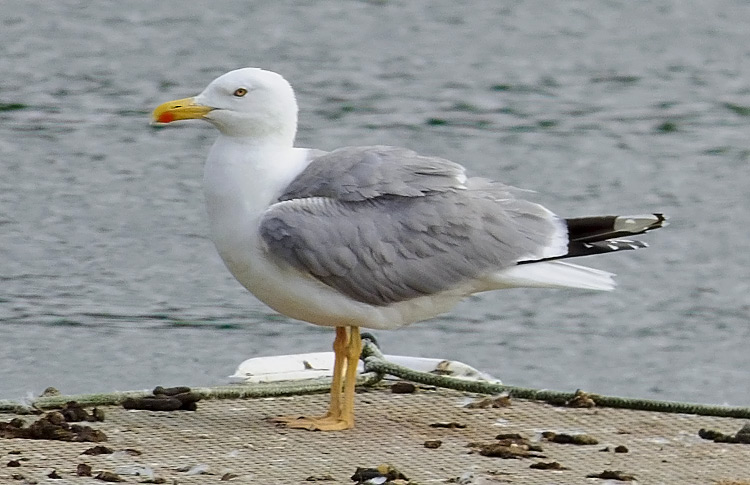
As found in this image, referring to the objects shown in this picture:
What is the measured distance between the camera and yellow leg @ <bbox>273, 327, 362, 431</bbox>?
5512 mm

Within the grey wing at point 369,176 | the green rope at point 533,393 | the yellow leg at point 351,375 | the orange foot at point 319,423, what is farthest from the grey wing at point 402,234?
the green rope at point 533,393

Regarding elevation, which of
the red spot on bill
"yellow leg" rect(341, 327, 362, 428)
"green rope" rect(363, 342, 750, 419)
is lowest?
"green rope" rect(363, 342, 750, 419)

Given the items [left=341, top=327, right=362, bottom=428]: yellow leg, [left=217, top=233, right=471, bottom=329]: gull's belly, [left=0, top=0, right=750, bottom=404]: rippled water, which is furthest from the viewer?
[left=0, top=0, right=750, bottom=404]: rippled water

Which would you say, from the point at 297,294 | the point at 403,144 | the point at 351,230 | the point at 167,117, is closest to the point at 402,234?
the point at 351,230

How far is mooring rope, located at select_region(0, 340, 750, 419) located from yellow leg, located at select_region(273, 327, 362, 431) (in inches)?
12.1

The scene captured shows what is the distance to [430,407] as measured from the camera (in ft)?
19.1

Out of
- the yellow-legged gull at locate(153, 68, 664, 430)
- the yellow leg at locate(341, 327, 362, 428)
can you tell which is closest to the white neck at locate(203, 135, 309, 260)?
the yellow-legged gull at locate(153, 68, 664, 430)

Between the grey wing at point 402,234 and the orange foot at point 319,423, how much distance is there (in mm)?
399

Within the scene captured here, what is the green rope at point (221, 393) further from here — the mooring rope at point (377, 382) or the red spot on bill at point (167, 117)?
the red spot on bill at point (167, 117)

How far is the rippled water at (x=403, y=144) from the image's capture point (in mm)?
8273

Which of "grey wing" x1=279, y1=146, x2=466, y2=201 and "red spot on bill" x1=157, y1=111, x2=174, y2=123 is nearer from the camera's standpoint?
"grey wing" x1=279, y1=146, x2=466, y2=201

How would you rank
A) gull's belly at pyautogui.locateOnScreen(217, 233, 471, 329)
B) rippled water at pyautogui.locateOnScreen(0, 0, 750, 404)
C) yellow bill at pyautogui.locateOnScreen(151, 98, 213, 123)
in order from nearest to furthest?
1. gull's belly at pyautogui.locateOnScreen(217, 233, 471, 329)
2. yellow bill at pyautogui.locateOnScreen(151, 98, 213, 123)
3. rippled water at pyautogui.locateOnScreen(0, 0, 750, 404)

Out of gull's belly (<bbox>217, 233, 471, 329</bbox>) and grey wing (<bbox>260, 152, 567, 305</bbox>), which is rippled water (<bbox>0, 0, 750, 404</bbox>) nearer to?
gull's belly (<bbox>217, 233, 471, 329</bbox>)

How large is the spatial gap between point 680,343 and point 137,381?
9.03 ft
